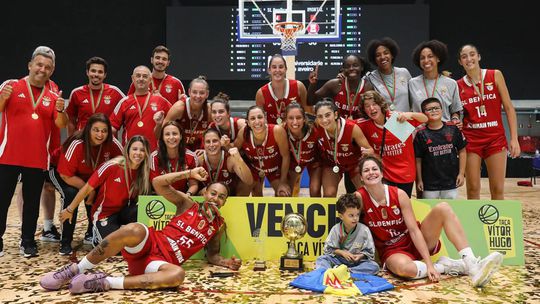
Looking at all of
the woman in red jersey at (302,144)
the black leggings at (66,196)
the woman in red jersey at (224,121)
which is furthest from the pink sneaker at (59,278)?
the woman in red jersey at (302,144)

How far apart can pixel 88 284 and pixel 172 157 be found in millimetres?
Result: 1350

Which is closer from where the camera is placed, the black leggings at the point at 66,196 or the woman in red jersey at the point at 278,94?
the black leggings at the point at 66,196

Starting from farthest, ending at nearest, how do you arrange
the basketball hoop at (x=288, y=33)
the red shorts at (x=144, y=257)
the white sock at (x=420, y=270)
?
the basketball hoop at (x=288, y=33) → the white sock at (x=420, y=270) → the red shorts at (x=144, y=257)

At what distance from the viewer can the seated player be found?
266 cm

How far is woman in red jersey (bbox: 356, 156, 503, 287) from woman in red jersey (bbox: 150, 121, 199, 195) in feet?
4.92

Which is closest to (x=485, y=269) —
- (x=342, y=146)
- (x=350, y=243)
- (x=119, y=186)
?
(x=350, y=243)

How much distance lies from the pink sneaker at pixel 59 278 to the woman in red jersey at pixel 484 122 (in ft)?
11.3

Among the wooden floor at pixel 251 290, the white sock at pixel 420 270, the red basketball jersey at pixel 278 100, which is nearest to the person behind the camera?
the wooden floor at pixel 251 290

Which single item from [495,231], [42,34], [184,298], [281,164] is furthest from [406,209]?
[42,34]

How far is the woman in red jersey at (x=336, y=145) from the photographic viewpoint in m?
3.61

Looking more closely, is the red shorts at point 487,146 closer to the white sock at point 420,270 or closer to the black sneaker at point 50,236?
the white sock at point 420,270

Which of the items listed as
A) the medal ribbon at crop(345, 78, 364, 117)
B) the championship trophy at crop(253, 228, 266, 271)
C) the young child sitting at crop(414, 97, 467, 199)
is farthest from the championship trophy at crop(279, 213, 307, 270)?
the medal ribbon at crop(345, 78, 364, 117)

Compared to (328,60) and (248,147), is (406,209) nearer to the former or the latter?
(248,147)

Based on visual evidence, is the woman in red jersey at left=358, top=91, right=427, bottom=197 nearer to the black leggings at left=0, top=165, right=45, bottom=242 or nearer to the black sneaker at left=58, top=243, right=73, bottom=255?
the black sneaker at left=58, top=243, right=73, bottom=255
